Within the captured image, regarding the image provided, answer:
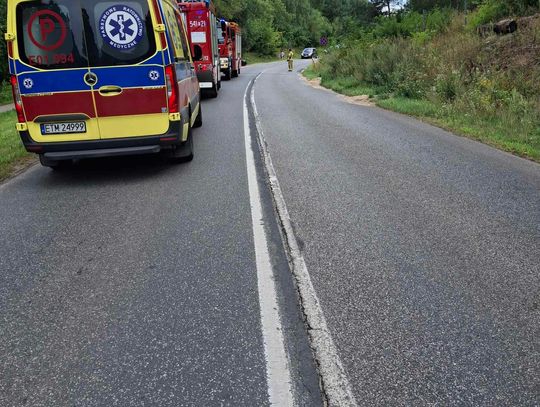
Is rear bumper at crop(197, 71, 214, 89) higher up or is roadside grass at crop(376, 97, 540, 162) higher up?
rear bumper at crop(197, 71, 214, 89)

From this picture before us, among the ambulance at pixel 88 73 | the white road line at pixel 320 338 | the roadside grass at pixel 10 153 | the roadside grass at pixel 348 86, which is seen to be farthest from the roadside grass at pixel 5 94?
the white road line at pixel 320 338

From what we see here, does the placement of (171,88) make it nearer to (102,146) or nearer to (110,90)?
(110,90)

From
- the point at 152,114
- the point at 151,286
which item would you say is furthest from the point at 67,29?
the point at 151,286

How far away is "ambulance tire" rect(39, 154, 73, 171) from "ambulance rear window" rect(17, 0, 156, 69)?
1308 millimetres

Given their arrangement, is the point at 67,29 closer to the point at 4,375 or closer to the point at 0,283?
the point at 0,283

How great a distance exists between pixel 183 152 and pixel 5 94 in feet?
48.8

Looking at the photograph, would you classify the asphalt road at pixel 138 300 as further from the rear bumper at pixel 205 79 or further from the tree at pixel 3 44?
the tree at pixel 3 44

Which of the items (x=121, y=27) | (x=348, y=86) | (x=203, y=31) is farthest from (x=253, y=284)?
(x=348, y=86)

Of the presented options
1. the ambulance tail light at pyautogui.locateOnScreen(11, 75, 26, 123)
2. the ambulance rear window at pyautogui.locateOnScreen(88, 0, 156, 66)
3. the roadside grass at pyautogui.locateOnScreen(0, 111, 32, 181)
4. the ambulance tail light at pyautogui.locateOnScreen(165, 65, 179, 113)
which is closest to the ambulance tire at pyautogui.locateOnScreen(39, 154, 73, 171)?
the ambulance tail light at pyautogui.locateOnScreen(11, 75, 26, 123)

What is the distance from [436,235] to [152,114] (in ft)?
13.6

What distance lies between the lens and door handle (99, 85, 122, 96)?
6727 millimetres

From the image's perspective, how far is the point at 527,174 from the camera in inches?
281

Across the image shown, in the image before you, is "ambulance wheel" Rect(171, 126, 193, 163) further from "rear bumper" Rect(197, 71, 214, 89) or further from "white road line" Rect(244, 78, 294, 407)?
"rear bumper" Rect(197, 71, 214, 89)

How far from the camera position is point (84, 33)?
6664 millimetres
